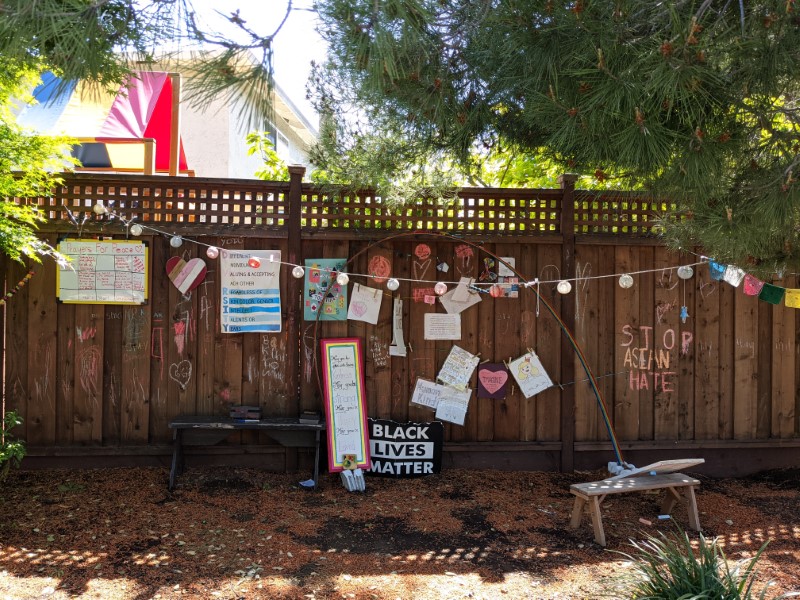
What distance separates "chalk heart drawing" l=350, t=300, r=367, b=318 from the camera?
5742 millimetres

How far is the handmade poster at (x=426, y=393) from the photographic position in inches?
229

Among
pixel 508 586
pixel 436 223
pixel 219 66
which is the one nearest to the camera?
pixel 219 66

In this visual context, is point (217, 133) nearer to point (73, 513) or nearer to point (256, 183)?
point (256, 183)

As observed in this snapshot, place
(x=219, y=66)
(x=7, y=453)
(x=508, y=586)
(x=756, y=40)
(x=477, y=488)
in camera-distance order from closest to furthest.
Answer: (x=219, y=66), (x=756, y=40), (x=508, y=586), (x=7, y=453), (x=477, y=488)

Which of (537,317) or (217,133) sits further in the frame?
(217,133)

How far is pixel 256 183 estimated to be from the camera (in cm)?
566

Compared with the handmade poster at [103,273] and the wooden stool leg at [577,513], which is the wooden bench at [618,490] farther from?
the handmade poster at [103,273]

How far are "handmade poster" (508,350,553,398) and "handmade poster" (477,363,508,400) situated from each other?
0.29ft

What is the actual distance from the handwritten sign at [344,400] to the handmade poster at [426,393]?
47 cm

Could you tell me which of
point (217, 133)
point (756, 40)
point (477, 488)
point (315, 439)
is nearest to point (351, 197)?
point (315, 439)

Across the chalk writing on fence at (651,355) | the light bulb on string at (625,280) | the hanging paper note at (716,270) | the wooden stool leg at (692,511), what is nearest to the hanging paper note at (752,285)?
the hanging paper note at (716,270)

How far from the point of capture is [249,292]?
5652mm

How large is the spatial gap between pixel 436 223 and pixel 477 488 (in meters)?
2.20

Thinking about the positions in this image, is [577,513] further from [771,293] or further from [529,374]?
[771,293]
